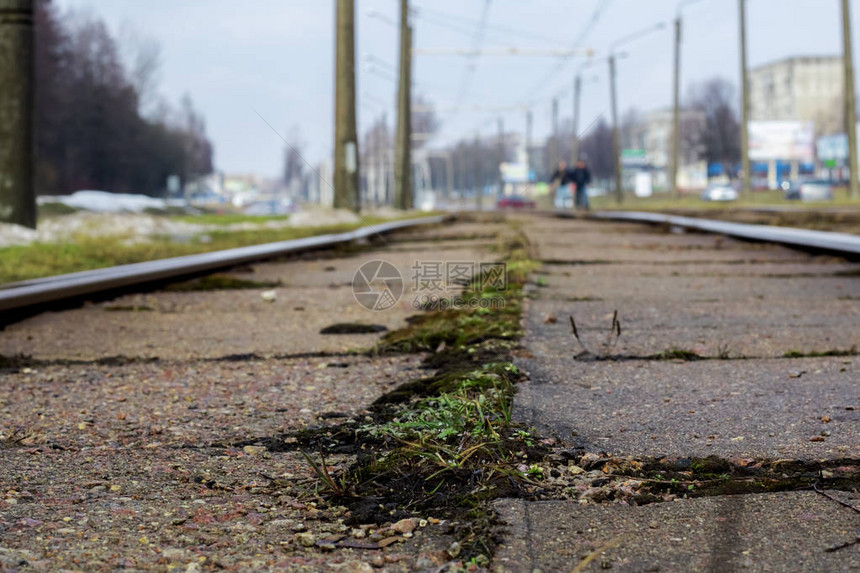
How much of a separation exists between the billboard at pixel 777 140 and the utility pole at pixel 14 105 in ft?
311

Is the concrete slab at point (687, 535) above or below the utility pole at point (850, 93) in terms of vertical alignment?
below

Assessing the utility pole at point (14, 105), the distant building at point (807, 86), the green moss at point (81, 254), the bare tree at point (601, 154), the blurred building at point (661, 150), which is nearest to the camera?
the green moss at point (81, 254)

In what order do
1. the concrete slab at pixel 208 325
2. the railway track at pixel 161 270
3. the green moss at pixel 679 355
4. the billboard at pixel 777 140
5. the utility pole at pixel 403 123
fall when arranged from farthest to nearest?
the billboard at pixel 777 140 < the utility pole at pixel 403 123 < the railway track at pixel 161 270 < the concrete slab at pixel 208 325 < the green moss at pixel 679 355

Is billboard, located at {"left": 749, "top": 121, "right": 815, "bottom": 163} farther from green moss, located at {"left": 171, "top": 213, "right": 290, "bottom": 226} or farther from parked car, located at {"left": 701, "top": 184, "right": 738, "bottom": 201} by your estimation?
green moss, located at {"left": 171, "top": 213, "right": 290, "bottom": 226}

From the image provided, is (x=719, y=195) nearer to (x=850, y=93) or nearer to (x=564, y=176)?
(x=850, y=93)

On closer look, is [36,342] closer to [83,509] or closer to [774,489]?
[83,509]

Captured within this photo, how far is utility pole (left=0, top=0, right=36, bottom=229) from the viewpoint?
11.2 metres

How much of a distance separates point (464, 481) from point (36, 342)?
315 cm

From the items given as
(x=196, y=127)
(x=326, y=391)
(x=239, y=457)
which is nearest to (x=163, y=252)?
(x=326, y=391)

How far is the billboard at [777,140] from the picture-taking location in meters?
99.2

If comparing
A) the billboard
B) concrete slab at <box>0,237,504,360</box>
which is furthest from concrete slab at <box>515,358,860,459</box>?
the billboard

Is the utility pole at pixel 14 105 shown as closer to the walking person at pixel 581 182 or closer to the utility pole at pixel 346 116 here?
the utility pole at pixel 346 116

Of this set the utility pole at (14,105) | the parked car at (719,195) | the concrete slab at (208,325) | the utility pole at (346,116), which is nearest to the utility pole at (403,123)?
the utility pole at (346,116)

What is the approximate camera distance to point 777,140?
327ft
